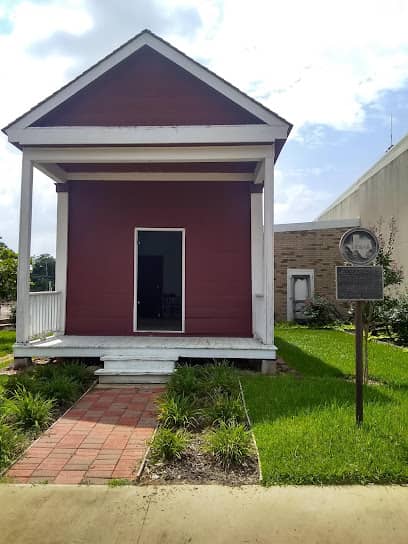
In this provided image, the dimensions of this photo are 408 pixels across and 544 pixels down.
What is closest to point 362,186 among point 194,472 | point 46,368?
point 46,368

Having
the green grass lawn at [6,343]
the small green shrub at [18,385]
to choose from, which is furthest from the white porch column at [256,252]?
the green grass lawn at [6,343]

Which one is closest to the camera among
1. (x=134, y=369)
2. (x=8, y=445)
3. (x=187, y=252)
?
(x=8, y=445)

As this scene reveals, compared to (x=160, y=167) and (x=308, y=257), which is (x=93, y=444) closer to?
(x=160, y=167)

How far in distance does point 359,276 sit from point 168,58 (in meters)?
5.22

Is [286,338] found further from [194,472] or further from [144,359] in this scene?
[194,472]

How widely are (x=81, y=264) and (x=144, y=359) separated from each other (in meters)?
2.95

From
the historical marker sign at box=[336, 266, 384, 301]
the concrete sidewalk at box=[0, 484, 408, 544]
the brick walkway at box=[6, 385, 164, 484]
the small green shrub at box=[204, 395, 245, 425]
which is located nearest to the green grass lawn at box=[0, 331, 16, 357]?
the brick walkway at box=[6, 385, 164, 484]

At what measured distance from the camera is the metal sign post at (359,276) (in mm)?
4855

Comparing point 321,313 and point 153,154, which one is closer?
point 153,154

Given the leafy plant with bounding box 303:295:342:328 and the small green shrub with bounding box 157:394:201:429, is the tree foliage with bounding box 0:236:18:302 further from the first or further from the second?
the small green shrub with bounding box 157:394:201:429

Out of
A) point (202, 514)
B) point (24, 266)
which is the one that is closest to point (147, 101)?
point (24, 266)

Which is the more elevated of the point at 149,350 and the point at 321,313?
the point at 321,313

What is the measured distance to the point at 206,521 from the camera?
2.95 metres

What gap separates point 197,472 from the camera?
12.2ft
